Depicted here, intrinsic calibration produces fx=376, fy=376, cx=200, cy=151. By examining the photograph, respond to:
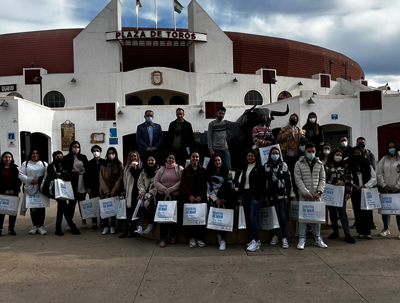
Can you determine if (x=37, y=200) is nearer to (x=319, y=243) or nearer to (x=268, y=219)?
(x=268, y=219)

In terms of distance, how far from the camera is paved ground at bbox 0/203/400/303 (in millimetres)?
4160

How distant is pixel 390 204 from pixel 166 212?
13.2 ft

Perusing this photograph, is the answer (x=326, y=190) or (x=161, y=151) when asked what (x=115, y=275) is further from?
(x=326, y=190)

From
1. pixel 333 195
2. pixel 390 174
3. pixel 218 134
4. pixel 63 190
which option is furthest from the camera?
pixel 218 134

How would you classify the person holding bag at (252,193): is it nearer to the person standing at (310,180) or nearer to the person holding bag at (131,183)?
the person standing at (310,180)

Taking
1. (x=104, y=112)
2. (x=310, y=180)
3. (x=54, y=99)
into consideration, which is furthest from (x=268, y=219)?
(x=54, y=99)

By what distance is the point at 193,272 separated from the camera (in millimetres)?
4980

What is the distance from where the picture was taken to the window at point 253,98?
26.4 meters

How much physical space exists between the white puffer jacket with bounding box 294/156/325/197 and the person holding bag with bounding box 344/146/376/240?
99 centimetres

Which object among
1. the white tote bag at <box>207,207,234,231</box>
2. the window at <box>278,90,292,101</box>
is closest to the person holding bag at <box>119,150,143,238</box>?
the white tote bag at <box>207,207,234,231</box>

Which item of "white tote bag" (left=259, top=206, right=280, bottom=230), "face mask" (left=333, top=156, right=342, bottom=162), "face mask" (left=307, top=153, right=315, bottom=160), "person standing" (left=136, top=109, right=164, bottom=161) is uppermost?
"person standing" (left=136, top=109, right=164, bottom=161)

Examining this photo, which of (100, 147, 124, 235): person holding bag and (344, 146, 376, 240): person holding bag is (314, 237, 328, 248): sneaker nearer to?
(344, 146, 376, 240): person holding bag

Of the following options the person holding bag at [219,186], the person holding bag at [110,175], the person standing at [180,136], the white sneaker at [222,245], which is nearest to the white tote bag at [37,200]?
the person holding bag at [110,175]

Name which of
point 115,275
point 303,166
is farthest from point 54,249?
point 303,166
